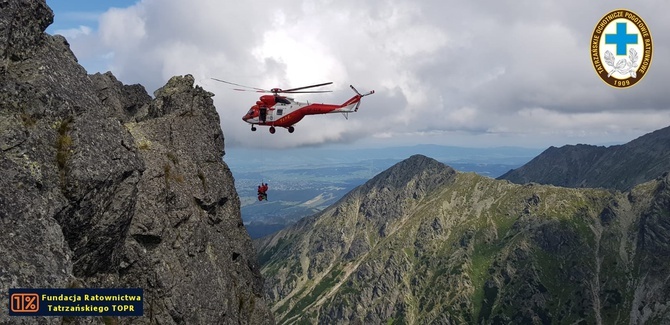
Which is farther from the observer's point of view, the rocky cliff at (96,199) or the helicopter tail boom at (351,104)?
the helicopter tail boom at (351,104)

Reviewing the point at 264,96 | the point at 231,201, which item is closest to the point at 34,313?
the point at 231,201

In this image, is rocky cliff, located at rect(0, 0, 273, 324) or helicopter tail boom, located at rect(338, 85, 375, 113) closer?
rocky cliff, located at rect(0, 0, 273, 324)

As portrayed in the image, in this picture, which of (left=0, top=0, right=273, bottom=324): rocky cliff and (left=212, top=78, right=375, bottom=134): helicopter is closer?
(left=0, top=0, right=273, bottom=324): rocky cliff

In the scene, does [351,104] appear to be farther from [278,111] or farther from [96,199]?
[96,199]

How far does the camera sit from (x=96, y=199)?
28141 millimetres

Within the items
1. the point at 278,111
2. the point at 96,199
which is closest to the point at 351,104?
the point at 278,111

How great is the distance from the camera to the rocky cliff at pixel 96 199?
22734mm

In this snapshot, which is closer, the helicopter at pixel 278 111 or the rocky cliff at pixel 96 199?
the rocky cliff at pixel 96 199

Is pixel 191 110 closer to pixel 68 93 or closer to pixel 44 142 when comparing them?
pixel 68 93

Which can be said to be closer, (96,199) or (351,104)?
(96,199)

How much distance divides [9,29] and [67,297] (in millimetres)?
16121

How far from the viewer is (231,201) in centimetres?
5438

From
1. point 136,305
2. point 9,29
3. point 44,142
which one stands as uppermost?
point 9,29

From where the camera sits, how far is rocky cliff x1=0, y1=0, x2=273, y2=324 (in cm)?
2273
